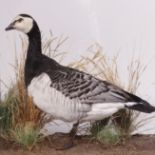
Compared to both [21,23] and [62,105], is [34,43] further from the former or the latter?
[62,105]

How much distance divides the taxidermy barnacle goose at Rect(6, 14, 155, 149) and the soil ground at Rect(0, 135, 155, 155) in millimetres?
158

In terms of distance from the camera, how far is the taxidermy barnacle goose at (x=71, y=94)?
375 cm

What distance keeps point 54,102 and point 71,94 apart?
0.10 metres

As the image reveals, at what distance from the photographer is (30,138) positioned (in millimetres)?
3832

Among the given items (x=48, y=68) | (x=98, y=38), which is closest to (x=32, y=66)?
(x=48, y=68)

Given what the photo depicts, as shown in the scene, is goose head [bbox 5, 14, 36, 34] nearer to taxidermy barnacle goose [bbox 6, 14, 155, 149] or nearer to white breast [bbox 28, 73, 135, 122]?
taxidermy barnacle goose [bbox 6, 14, 155, 149]

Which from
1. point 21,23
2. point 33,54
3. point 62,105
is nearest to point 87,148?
point 62,105

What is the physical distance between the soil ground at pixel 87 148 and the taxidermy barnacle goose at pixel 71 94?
158mm

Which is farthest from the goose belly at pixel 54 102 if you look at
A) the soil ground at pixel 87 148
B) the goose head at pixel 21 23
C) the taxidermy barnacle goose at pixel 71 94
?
the goose head at pixel 21 23

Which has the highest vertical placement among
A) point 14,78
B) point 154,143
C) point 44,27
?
point 44,27

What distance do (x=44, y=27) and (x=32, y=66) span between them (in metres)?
0.60

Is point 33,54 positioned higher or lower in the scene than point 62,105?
higher

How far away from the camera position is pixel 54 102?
3736 millimetres

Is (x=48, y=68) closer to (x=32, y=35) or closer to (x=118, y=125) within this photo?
(x=32, y=35)
